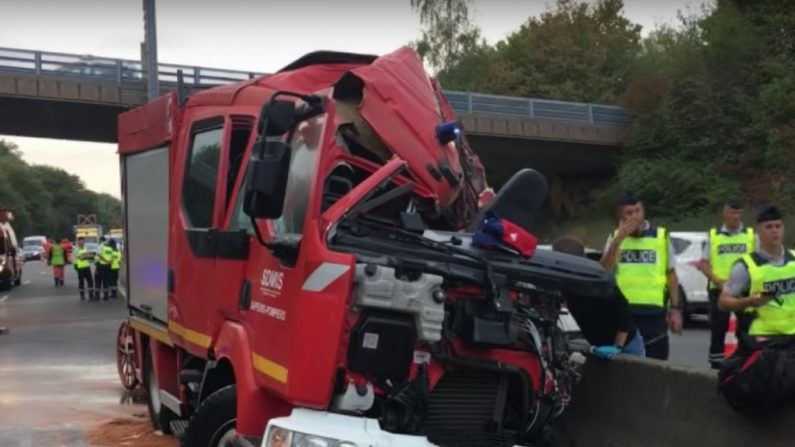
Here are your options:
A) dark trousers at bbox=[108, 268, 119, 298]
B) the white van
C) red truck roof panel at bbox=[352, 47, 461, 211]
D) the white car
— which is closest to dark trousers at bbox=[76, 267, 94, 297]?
dark trousers at bbox=[108, 268, 119, 298]

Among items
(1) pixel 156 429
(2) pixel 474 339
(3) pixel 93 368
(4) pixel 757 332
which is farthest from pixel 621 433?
(3) pixel 93 368

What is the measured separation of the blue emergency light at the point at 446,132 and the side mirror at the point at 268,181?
4.64ft

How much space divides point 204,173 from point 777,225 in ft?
11.4

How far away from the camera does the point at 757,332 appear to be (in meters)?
5.32

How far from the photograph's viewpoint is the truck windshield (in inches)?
182

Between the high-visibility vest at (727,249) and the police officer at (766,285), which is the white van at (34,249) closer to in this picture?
the high-visibility vest at (727,249)

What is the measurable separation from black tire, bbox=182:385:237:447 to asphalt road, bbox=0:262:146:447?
3.16m

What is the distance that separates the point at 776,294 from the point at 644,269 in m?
2.08

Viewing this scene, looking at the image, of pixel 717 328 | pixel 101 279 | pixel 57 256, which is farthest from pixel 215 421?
pixel 57 256

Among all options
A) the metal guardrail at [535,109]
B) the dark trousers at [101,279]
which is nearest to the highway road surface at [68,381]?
the dark trousers at [101,279]

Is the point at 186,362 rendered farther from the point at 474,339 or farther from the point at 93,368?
the point at 93,368

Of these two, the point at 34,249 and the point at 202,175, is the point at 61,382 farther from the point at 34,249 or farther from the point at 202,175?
the point at 34,249

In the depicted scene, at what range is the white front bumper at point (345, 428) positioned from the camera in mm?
3959

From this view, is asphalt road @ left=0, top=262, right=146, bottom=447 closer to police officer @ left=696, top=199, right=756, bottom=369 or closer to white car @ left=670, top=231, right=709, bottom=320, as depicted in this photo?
police officer @ left=696, top=199, right=756, bottom=369
